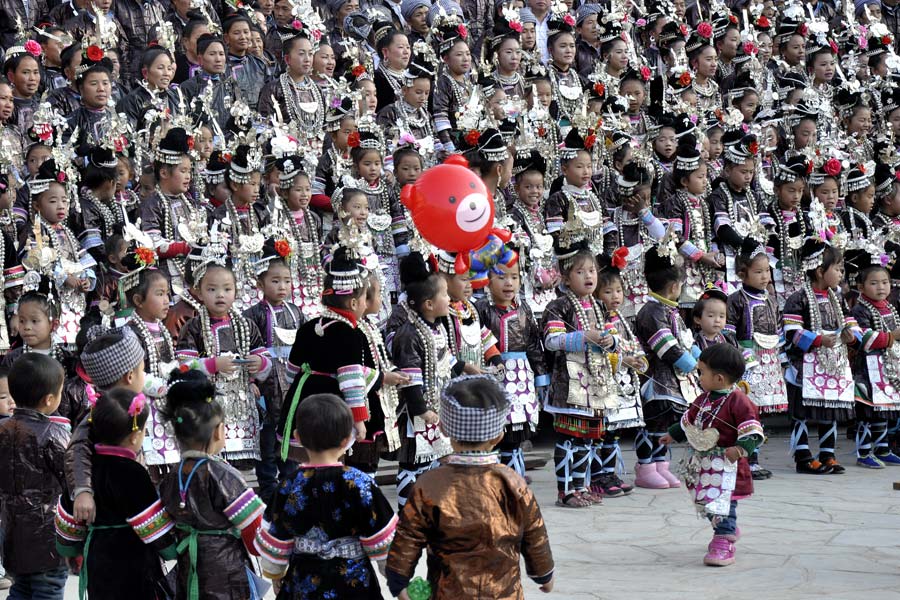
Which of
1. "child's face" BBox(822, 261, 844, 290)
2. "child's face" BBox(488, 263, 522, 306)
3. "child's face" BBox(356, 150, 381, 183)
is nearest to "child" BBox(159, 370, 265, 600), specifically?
"child's face" BBox(488, 263, 522, 306)

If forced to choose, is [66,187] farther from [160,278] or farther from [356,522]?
[356,522]

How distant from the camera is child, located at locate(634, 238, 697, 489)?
812 cm

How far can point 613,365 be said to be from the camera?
780 cm

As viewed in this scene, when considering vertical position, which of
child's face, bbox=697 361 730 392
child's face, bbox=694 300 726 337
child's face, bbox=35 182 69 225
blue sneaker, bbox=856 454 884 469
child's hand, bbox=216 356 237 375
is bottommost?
blue sneaker, bbox=856 454 884 469

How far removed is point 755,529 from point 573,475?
1187 millimetres

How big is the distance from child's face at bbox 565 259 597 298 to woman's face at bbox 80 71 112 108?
396 centimetres

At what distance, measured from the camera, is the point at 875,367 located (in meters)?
9.07

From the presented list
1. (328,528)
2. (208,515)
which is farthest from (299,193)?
(328,528)

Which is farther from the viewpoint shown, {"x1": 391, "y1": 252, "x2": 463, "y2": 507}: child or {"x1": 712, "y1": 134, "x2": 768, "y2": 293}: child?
{"x1": 712, "y1": 134, "x2": 768, "y2": 293}: child

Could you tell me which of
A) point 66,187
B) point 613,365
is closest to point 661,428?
point 613,365

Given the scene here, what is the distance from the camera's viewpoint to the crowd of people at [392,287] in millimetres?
4543

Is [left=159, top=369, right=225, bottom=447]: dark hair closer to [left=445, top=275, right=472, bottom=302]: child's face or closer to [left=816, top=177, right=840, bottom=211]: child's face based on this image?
[left=445, top=275, right=472, bottom=302]: child's face

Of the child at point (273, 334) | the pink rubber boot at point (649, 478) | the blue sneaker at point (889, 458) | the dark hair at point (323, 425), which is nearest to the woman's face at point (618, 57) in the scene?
the blue sneaker at point (889, 458)

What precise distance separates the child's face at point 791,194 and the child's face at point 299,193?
3.90 metres
